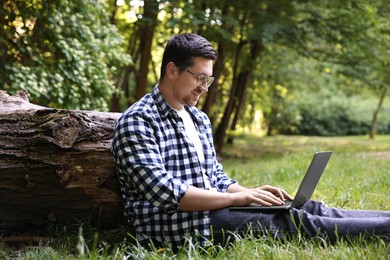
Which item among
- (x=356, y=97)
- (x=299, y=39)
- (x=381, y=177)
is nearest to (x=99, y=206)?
(x=381, y=177)

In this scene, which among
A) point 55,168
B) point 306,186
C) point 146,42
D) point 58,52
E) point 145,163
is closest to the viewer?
point 145,163

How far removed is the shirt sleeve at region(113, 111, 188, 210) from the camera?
276cm

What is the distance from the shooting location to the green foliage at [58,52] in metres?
6.45

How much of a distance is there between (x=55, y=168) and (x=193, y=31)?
7.92 metres

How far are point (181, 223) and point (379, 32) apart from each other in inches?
430

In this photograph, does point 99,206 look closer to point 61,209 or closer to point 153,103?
point 61,209

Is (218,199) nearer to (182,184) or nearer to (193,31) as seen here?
(182,184)

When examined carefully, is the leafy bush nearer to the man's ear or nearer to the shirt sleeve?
the man's ear

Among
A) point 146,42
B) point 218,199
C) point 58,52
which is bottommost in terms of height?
point 218,199

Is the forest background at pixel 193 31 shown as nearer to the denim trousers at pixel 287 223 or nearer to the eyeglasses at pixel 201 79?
the eyeglasses at pixel 201 79

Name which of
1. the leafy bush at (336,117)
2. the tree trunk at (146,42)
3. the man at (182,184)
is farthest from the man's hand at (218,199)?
the leafy bush at (336,117)

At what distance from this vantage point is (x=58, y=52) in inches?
284

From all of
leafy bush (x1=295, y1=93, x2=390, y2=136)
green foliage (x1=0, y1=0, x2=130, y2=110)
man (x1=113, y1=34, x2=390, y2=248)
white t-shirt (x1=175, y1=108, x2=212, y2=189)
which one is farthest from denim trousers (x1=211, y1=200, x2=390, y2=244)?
leafy bush (x1=295, y1=93, x2=390, y2=136)

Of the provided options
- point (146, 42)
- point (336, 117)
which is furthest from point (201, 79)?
point (336, 117)
